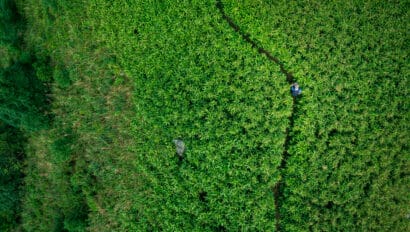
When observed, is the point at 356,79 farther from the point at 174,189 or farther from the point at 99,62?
the point at 99,62

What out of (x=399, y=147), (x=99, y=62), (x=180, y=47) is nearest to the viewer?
(x=399, y=147)

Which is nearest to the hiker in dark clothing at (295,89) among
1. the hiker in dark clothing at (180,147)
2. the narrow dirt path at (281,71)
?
the narrow dirt path at (281,71)

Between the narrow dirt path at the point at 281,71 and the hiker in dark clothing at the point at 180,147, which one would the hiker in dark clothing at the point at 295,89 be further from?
the hiker in dark clothing at the point at 180,147

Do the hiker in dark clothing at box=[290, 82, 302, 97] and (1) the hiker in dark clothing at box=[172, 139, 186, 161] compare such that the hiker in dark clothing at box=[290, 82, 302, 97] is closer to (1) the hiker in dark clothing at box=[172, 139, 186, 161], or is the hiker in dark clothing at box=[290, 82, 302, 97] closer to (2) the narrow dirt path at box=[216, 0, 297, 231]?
(2) the narrow dirt path at box=[216, 0, 297, 231]

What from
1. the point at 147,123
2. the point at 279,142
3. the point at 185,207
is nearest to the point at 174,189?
the point at 185,207

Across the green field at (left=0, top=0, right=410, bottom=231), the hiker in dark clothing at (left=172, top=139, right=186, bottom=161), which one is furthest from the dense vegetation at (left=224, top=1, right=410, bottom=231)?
the hiker in dark clothing at (left=172, top=139, right=186, bottom=161)

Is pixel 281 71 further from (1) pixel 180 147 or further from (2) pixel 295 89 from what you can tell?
(1) pixel 180 147
